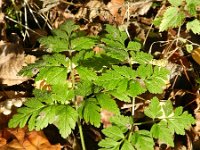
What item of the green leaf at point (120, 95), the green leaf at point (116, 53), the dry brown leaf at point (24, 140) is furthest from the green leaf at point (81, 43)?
the dry brown leaf at point (24, 140)

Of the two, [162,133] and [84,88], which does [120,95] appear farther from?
[162,133]

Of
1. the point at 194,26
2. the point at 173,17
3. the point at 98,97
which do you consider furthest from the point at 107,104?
the point at 194,26

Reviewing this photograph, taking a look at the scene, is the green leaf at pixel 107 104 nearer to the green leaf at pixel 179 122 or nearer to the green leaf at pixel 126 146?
the green leaf at pixel 126 146

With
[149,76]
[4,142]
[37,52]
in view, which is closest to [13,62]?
[37,52]

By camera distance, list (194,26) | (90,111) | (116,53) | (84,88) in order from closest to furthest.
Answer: (90,111), (84,88), (116,53), (194,26)

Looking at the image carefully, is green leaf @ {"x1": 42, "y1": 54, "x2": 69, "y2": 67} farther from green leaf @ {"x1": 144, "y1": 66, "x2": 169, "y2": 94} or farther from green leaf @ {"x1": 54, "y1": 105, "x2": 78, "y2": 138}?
green leaf @ {"x1": 144, "y1": 66, "x2": 169, "y2": 94}

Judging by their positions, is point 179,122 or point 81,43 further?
point 81,43

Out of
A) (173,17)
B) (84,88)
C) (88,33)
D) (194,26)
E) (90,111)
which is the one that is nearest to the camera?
(90,111)
